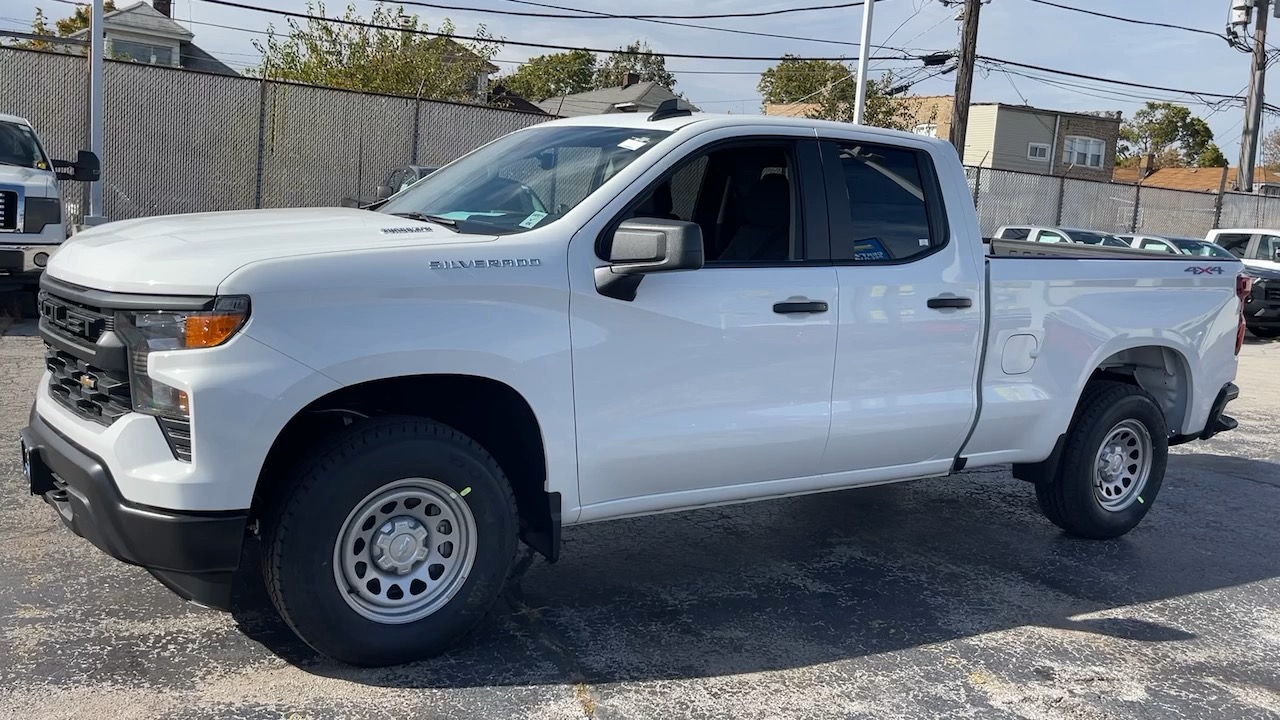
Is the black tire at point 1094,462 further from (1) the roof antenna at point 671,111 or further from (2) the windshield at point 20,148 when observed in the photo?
(2) the windshield at point 20,148

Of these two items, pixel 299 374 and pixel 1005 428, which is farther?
pixel 1005 428

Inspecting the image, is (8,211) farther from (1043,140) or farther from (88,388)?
(1043,140)

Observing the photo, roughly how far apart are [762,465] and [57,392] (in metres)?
2.58

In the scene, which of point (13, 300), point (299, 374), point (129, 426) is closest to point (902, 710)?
point (299, 374)

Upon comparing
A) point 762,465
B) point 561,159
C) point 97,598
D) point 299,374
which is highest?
point 561,159

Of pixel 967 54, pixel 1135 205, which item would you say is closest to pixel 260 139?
pixel 967 54

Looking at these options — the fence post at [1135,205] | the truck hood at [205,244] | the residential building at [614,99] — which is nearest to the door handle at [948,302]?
the truck hood at [205,244]

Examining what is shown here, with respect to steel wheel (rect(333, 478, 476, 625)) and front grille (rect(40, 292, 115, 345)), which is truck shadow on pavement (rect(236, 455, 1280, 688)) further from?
front grille (rect(40, 292, 115, 345))

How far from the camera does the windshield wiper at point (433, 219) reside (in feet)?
14.1

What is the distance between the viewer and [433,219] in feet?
14.8

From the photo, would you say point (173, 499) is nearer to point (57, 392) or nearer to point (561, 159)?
point (57, 392)

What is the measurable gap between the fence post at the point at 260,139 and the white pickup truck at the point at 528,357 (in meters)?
14.8

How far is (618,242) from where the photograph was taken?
13.0ft

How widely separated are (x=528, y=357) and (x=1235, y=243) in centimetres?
1945
